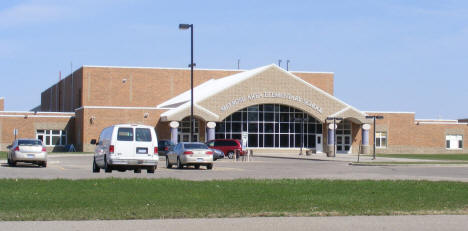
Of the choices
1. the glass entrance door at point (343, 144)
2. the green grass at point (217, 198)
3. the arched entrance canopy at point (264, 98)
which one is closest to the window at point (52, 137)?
the arched entrance canopy at point (264, 98)

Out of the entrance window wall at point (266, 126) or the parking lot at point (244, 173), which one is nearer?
the parking lot at point (244, 173)

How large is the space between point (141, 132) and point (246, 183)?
6506mm

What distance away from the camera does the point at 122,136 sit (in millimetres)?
25297

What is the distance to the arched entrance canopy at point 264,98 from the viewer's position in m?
67.2

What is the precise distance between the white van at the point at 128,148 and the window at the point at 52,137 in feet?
145

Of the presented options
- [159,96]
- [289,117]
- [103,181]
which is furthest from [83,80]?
[103,181]

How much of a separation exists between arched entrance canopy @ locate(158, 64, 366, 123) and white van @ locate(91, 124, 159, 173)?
39376 millimetres

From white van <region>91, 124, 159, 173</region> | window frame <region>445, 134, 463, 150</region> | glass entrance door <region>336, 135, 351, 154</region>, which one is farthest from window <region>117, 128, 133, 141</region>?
window frame <region>445, 134, 463, 150</region>

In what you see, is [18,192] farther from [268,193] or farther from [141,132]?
[141,132]

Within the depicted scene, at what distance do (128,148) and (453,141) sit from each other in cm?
5961

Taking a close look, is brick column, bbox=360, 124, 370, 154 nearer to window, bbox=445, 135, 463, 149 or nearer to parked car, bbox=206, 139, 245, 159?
window, bbox=445, 135, 463, 149

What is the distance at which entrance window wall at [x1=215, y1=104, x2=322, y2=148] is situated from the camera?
7062cm

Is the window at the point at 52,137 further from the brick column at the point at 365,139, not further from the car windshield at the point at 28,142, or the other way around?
the car windshield at the point at 28,142

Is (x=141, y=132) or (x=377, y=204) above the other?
(x=141, y=132)
